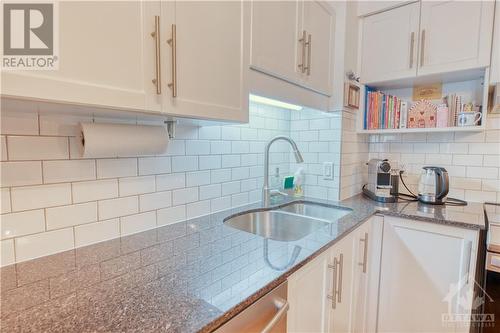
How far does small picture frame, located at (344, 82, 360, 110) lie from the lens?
1668 mm

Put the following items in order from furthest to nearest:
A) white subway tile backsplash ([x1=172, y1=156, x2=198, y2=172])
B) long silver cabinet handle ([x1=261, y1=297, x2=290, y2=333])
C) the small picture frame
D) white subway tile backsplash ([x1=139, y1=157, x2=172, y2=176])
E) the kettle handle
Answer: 1. the small picture frame
2. the kettle handle
3. white subway tile backsplash ([x1=172, y1=156, x2=198, y2=172])
4. white subway tile backsplash ([x1=139, y1=157, x2=172, y2=176])
5. long silver cabinet handle ([x1=261, y1=297, x2=290, y2=333])

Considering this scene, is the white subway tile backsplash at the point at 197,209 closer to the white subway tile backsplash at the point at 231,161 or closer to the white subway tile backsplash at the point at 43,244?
the white subway tile backsplash at the point at 231,161

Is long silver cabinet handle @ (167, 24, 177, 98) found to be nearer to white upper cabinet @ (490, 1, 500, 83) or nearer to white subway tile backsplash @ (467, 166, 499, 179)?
white upper cabinet @ (490, 1, 500, 83)

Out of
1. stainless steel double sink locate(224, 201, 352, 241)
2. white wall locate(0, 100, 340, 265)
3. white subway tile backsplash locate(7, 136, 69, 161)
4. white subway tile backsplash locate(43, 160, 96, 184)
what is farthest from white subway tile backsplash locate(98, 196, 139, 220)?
stainless steel double sink locate(224, 201, 352, 241)

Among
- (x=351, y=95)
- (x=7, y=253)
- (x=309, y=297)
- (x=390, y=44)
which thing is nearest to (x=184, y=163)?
(x=7, y=253)

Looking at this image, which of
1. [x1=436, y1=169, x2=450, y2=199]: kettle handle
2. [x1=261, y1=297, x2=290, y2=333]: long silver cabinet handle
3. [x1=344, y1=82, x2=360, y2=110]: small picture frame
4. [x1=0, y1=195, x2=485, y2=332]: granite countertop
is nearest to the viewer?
[x1=0, y1=195, x2=485, y2=332]: granite countertop

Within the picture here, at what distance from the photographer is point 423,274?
138 cm

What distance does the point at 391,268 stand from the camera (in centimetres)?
146

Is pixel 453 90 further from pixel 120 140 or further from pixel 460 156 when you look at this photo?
pixel 120 140

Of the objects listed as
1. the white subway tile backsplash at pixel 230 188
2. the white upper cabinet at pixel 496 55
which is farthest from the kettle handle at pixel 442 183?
the white subway tile backsplash at pixel 230 188

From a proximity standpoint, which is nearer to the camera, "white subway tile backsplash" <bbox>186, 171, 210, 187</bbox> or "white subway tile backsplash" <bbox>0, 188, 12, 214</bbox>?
"white subway tile backsplash" <bbox>0, 188, 12, 214</bbox>

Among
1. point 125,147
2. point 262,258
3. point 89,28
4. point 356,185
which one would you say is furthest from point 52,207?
point 356,185

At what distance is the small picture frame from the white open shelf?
75 millimetres

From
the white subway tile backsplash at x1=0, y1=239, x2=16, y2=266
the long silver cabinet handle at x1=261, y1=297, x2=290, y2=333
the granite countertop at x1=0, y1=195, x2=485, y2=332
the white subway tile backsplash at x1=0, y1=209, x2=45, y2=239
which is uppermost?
the white subway tile backsplash at x1=0, y1=209, x2=45, y2=239
